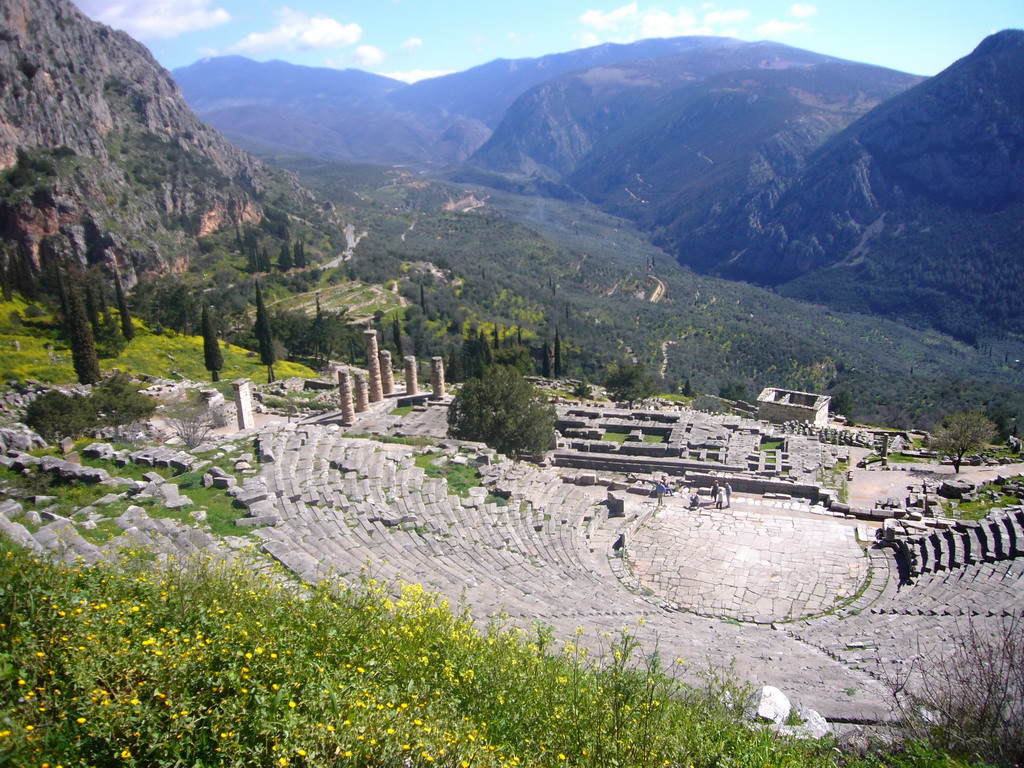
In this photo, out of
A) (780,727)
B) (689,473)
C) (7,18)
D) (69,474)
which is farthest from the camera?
(7,18)

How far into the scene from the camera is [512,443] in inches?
1089

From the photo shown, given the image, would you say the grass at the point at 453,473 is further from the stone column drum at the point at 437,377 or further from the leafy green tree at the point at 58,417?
the leafy green tree at the point at 58,417

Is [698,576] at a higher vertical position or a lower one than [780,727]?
lower

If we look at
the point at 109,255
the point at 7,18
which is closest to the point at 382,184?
the point at 7,18

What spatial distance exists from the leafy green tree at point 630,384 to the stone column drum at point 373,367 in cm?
1473

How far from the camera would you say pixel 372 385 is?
35375 millimetres

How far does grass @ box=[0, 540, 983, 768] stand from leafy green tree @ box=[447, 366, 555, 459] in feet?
57.3

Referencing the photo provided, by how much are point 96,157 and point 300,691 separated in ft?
248

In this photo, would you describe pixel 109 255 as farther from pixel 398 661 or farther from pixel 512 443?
pixel 398 661

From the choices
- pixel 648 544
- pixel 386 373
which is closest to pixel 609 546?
pixel 648 544

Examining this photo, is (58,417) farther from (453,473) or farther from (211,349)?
(211,349)

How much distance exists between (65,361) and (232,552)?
99.1 feet

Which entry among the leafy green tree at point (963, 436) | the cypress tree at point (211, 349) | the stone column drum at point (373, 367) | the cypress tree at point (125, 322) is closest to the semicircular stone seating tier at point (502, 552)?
the stone column drum at point (373, 367)

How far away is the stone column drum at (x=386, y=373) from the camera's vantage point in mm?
38562
